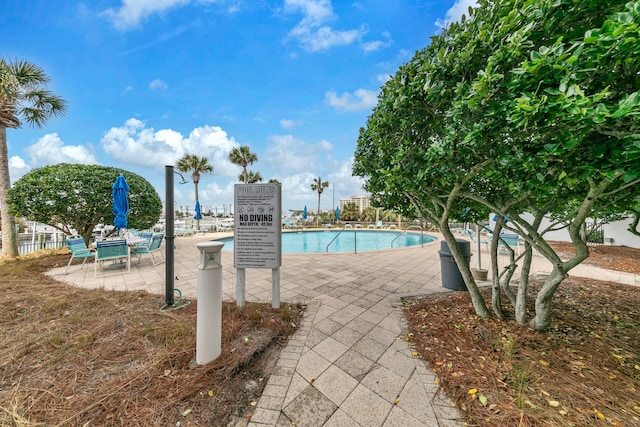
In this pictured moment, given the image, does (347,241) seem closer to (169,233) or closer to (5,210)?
(169,233)

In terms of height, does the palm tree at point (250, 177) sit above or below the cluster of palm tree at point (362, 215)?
above

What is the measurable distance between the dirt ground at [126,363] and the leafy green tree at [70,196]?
4.39 metres

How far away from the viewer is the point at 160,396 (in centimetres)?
172

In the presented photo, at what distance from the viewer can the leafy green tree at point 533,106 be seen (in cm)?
128

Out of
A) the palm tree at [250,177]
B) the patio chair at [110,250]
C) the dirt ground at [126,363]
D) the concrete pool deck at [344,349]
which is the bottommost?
the concrete pool deck at [344,349]

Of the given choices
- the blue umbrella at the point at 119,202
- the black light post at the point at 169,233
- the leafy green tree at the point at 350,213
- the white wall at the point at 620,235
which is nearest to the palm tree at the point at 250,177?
the leafy green tree at the point at 350,213

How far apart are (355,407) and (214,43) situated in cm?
1102

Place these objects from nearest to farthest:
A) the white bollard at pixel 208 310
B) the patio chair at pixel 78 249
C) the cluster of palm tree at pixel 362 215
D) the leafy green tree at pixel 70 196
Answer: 1. the white bollard at pixel 208 310
2. the patio chair at pixel 78 249
3. the leafy green tree at pixel 70 196
4. the cluster of palm tree at pixel 362 215

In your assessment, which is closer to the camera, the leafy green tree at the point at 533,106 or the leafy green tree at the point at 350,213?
the leafy green tree at the point at 533,106

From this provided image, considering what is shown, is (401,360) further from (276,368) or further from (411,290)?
(411,290)

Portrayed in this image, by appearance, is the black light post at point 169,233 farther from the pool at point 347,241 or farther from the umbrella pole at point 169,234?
the pool at point 347,241

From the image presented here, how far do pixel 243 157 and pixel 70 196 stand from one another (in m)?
15.0

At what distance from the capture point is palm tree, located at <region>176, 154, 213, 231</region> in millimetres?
18797

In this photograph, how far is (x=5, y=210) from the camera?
6.58 metres
